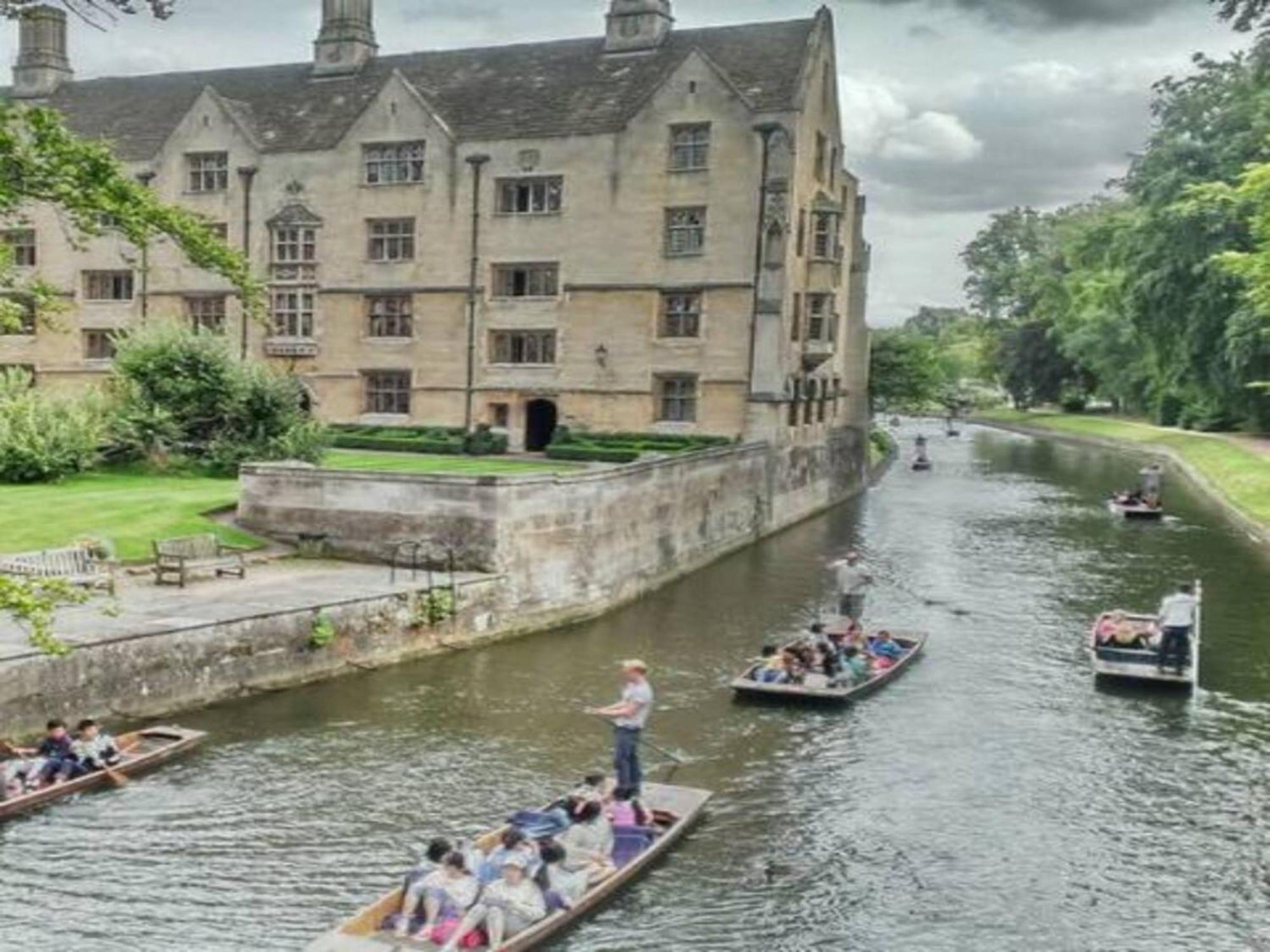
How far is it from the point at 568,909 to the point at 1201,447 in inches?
2583

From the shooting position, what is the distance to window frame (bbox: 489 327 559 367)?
155 ft

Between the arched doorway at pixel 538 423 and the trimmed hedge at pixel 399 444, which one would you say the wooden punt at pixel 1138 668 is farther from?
the arched doorway at pixel 538 423

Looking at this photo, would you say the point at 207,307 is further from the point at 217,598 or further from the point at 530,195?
the point at 217,598

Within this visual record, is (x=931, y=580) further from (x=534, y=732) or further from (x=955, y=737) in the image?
(x=534, y=732)

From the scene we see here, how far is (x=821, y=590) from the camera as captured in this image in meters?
33.2

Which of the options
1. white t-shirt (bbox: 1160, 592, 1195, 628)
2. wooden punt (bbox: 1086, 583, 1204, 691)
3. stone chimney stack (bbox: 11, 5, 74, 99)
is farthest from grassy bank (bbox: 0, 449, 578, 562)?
stone chimney stack (bbox: 11, 5, 74, 99)

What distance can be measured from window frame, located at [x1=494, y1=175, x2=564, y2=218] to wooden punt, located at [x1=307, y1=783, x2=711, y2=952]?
107ft

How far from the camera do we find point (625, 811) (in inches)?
610

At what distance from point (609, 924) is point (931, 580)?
75.2 ft

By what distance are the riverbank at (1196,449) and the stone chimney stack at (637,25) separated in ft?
94.5

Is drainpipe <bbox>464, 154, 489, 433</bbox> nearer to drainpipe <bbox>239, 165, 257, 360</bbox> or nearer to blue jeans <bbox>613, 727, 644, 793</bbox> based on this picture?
drainpipe <bbox>239, 165, 257, 360</bbox>

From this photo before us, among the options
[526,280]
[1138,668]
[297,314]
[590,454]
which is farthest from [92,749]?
[297,314]

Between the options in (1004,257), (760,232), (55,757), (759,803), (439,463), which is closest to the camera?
(55,757)

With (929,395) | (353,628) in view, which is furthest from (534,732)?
(929,395)
